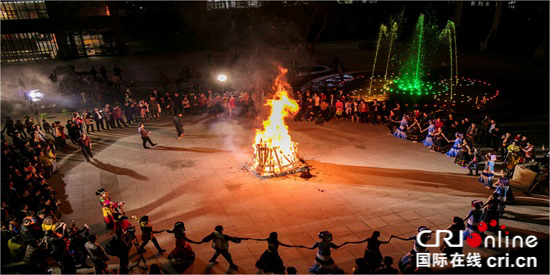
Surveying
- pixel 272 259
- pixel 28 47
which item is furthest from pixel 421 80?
pixel 28 47

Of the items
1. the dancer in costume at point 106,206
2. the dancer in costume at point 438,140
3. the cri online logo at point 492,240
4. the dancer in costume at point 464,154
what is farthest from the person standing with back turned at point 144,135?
the dancer in costume at point 464,154

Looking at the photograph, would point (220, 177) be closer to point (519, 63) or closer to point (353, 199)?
point (353, 199)

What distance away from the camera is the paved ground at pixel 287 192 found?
380 inches

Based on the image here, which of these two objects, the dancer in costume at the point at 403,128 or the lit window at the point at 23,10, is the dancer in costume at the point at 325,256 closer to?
the dancer in costume at the point at 403,128

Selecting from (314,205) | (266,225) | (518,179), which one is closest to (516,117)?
(518,179)

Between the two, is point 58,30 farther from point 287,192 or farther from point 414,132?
point 414,132

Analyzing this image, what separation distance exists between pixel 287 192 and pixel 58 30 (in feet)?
112

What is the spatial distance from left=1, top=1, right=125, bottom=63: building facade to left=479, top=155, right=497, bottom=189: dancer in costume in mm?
37266

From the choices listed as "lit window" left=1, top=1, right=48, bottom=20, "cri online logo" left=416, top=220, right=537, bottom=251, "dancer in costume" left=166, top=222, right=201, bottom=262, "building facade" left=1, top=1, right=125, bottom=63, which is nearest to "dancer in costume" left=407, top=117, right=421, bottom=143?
"cri online logo" left=416, top=220, right=537, bottom=251

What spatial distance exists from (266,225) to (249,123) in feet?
33.4

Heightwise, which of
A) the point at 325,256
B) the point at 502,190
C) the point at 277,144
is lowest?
the point at 502,190

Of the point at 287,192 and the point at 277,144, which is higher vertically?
the point at 277,144

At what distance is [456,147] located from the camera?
1397cm

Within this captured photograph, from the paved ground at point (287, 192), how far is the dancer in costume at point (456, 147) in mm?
321
